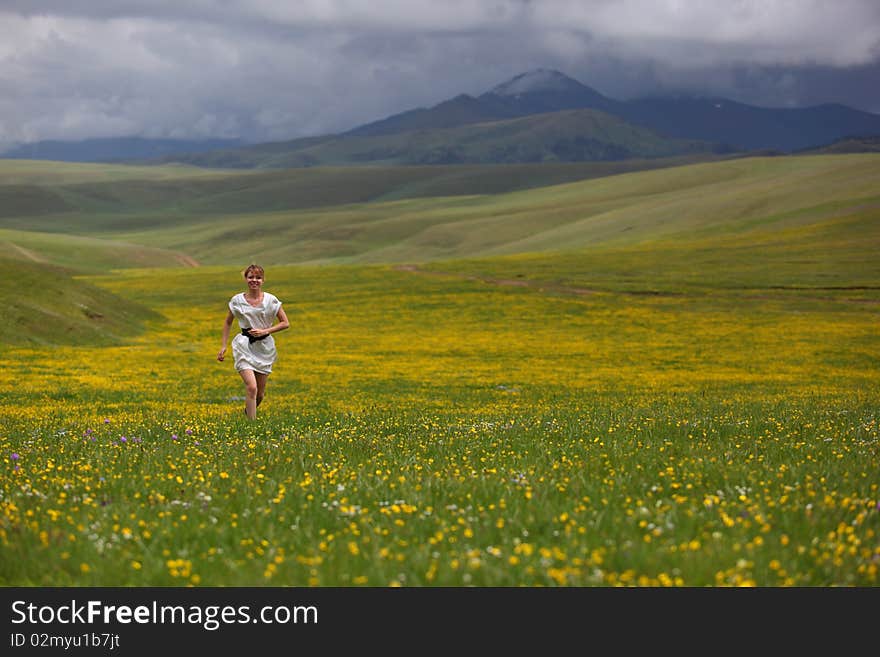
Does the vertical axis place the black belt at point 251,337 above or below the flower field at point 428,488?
above

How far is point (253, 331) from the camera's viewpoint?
1875cm

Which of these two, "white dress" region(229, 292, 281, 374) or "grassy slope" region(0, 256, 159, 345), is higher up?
"white dress" region(229, 292, 281, 374)

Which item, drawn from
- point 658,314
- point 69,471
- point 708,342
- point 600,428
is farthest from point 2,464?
point 658,314

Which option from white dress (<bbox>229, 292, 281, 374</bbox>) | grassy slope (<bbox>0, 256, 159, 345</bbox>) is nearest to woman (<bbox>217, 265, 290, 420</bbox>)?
white dress (<bbox>229, 292, 281, 374</bbox>)

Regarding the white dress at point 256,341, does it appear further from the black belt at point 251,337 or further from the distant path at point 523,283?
the distant path at point 523,283

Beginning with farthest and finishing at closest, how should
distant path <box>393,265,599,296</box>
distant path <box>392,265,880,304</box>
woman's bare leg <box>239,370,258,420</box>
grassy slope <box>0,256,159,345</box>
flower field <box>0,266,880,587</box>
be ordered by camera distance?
distant path <box>393,265,599,296</box>
distant path <box>392,265,880,304</box>
grassy slope <box>0,256,159,345</box>
woman's bare leg <box>239,370,258,420</box>
flower field <box>0,266,880,587</box>

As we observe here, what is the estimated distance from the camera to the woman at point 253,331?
1856 centimetres

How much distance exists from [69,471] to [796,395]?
27.1 m

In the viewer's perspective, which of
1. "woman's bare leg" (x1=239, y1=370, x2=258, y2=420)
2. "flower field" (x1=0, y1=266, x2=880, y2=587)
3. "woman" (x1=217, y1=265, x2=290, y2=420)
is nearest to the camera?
"flower field" (x1=0, y1=266, x2=880, y2=587)

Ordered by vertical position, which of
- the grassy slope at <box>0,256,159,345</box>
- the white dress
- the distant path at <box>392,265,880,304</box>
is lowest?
the distant path at <box>392,265,880,304</box>

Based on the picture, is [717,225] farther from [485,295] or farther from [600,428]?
[600,428]

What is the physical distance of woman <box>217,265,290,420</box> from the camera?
18.6 meters

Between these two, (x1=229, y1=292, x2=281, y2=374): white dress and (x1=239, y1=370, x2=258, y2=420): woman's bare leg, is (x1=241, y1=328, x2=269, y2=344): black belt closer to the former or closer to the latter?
(x1=229, y1=292, x2=281, y2=374): white dress

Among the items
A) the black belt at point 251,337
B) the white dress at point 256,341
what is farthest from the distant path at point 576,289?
the black belt at point 251,337
